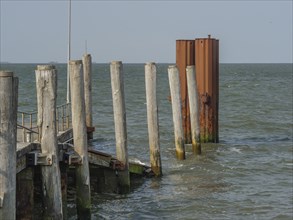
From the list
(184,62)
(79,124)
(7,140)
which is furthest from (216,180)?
(7,140)

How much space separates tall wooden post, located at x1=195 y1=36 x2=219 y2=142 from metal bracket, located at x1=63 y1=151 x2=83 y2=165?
827 cm

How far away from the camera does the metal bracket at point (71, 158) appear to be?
36.0ft

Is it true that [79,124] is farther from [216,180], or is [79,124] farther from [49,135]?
[216,180]

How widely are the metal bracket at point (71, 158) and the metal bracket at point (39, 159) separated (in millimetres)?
1123

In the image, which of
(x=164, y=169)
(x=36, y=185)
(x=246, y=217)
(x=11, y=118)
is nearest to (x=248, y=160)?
(x=164, y=169)

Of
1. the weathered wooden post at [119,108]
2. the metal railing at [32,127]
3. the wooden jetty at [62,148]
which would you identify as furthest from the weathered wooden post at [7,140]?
the weathered wooden post at [119,108]

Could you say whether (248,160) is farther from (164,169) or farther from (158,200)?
(158,200)

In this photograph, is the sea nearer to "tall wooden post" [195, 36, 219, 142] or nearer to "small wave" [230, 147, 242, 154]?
"small wave" [230, 147, 242, 154]

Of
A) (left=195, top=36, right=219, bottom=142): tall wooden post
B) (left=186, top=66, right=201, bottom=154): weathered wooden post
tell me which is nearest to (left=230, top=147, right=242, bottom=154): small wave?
(left=195, top=36, right=219, bottom=142): tall wooden post

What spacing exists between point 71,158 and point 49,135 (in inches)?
52.3

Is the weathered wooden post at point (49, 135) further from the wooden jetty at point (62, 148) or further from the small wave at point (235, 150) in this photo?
the small wave at point (235, 150)

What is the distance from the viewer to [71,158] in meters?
11.0

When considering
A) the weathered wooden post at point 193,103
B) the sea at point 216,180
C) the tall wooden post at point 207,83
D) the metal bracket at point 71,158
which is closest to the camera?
the metal bracket at point 71,158

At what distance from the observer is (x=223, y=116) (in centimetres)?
3272
